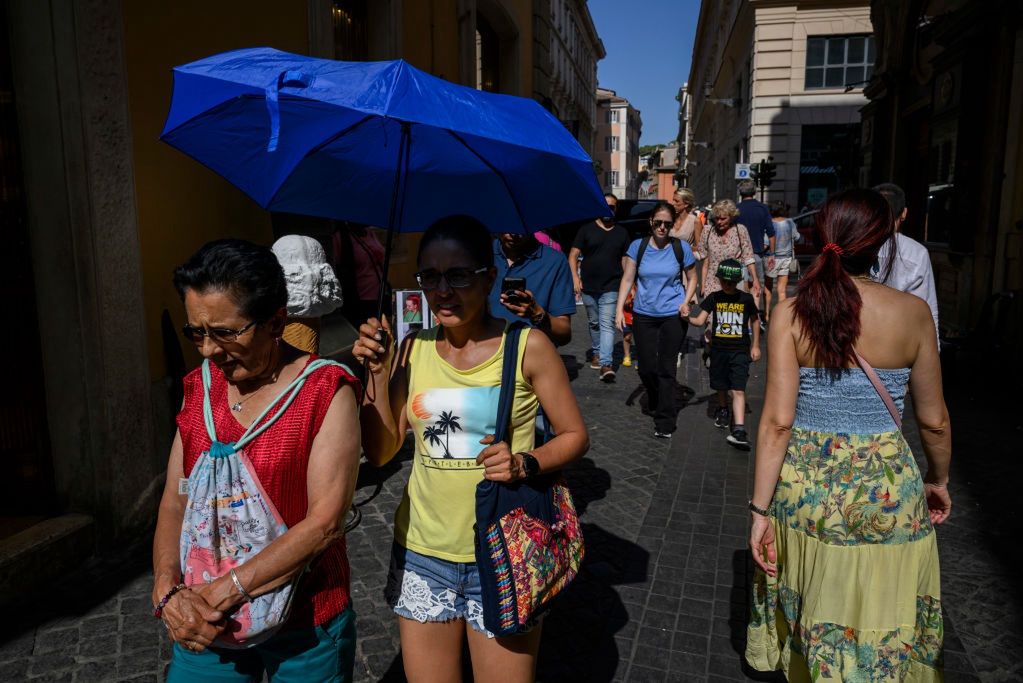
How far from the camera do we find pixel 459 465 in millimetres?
2199

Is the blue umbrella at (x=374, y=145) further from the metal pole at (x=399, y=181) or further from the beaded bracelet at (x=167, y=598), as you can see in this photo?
the beaded bracelet at (x=167, y=598)

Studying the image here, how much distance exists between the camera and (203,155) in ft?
8.68

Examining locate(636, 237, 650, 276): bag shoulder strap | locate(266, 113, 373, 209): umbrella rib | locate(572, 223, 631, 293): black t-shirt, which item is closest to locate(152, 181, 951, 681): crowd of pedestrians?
locate(266, 113, 373, 209): umbrella rib

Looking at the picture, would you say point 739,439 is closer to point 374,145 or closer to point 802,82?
point 374,145

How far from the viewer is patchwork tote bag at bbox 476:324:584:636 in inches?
79.6

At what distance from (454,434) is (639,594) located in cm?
202

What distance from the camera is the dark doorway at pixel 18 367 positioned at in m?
4.07

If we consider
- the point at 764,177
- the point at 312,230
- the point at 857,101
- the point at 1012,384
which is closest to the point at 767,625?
the point at 312,230

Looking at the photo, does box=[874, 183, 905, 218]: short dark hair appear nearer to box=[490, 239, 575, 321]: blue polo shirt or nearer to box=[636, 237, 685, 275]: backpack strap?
box=[490, 239, 575, 321]: blue polo shirt

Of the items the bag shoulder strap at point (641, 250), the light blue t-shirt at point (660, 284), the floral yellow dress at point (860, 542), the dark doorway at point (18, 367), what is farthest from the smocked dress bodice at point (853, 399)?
the bag shoulder strap at point (641, 250)

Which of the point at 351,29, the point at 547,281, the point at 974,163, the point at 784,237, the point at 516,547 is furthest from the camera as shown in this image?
the point at 784,237

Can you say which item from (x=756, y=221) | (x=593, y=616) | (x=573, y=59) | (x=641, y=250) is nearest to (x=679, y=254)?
(x=641, y=250)

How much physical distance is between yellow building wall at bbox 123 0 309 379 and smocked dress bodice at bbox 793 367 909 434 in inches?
150

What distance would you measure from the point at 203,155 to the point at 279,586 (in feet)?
5.00
